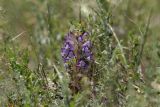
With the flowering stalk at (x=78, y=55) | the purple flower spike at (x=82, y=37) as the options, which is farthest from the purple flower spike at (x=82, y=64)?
the purple flower spike at (x=82, y=37)

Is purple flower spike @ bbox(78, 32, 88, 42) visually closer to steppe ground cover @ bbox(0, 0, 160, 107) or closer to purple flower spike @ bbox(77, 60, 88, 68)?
steppe ground cover @ bbox(0, 0, 160, 107)

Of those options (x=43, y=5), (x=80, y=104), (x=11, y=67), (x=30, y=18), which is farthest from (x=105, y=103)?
(x=30, y=18)

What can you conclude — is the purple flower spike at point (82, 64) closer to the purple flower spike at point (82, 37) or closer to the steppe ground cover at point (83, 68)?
the steppe ground cover at point (83, 68)

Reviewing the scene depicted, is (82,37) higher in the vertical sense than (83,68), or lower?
higher

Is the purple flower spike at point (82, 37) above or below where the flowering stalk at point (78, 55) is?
above

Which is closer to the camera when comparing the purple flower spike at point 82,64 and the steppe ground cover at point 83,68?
the steppe ground cover at point 83,68

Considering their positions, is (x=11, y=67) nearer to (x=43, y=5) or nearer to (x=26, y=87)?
(x=26, y=87)

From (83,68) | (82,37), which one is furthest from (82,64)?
(82,37)

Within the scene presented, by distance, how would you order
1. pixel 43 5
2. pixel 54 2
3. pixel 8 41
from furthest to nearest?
pixel 54 2 < pixel 43 5 < pixel 8 41

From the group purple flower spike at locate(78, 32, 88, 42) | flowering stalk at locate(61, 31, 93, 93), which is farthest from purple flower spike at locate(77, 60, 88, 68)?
purple flower spike at locate(78, 32, 88, 42)

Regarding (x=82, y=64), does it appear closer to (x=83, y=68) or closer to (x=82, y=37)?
(x=83, y=68)

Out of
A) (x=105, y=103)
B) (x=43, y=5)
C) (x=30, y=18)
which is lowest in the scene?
(x=105, y=103)
